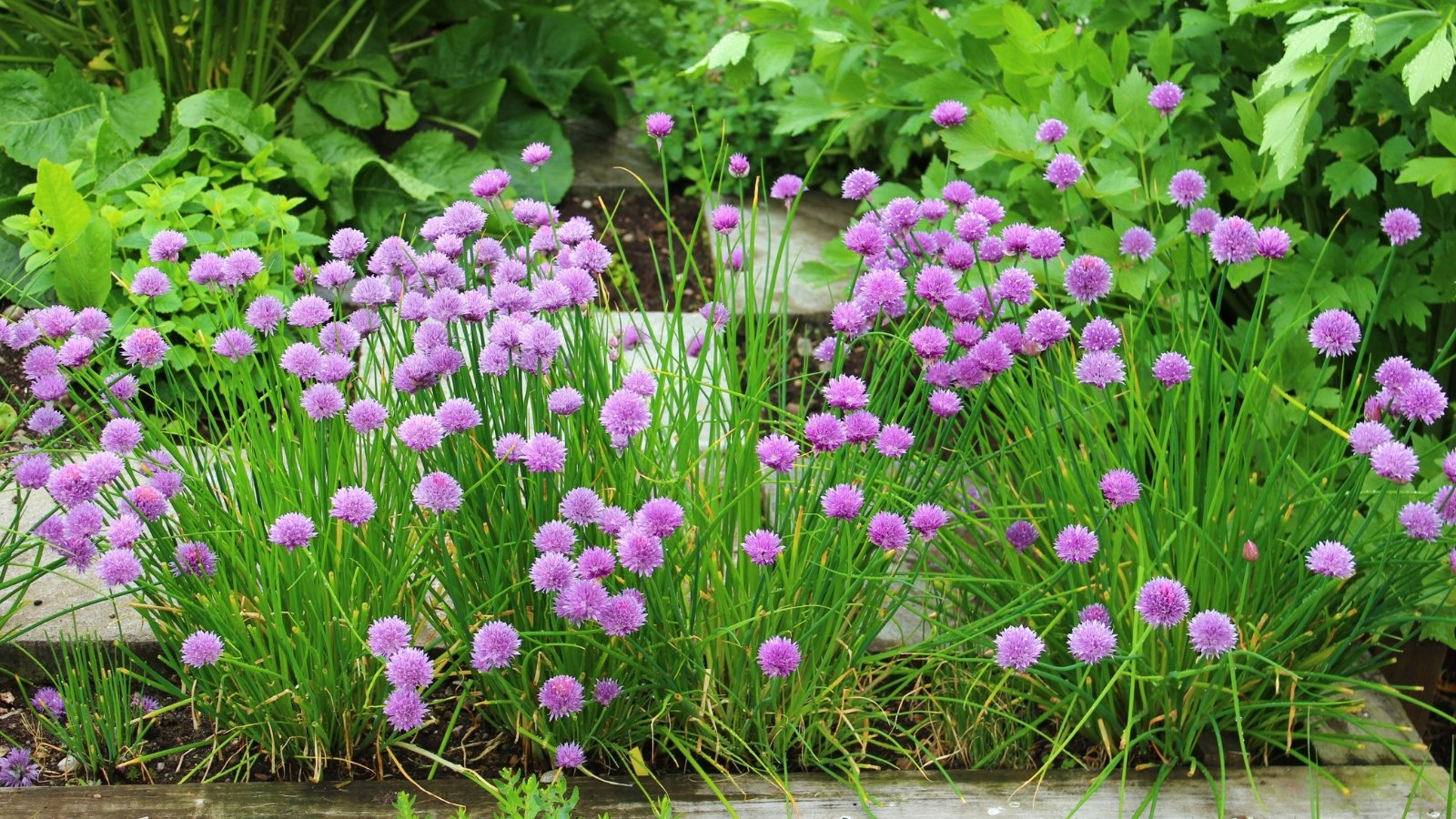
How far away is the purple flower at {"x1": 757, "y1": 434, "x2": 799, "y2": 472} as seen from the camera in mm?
1735

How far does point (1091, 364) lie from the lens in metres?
1.93

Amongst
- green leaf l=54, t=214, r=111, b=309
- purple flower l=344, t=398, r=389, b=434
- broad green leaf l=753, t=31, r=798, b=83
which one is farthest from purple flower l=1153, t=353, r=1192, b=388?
green leaf l=54, t=214, r=111, b=309

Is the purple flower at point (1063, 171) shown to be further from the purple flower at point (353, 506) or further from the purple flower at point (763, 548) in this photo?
the purple flower at point (353, 506)

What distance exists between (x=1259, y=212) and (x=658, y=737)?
6.06ft

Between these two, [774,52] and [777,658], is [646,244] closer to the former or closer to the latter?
[774,52]

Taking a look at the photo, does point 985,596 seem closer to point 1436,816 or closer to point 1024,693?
point 1024,693

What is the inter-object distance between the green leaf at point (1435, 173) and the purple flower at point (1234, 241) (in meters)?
0.54

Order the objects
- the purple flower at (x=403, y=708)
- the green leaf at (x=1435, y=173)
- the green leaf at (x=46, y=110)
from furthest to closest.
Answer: the green leaf at (x=46, y=110), the green leaf at (x=1435, y=173), the purple flower at (x=403, y=708)

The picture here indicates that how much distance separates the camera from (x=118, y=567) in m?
1.81

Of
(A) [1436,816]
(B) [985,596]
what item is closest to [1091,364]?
(B) [985,596]

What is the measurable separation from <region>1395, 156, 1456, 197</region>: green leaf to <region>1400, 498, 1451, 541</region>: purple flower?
0.73 m

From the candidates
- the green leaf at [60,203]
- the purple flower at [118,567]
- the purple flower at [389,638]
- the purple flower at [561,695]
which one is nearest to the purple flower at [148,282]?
the purple flower at [118,567]

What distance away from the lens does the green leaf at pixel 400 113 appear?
427cm

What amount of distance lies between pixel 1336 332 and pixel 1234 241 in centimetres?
19
